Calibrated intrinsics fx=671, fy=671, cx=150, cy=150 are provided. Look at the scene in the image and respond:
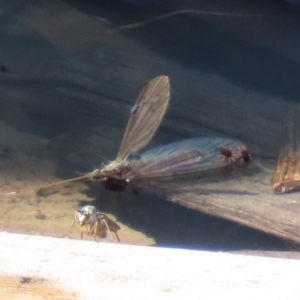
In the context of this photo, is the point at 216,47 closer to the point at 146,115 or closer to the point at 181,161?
the point at 146,115

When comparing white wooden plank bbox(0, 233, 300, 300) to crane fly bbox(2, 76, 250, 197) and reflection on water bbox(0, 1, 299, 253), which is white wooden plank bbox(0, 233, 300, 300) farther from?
crane fly bbox(2, 76, 250, 197)

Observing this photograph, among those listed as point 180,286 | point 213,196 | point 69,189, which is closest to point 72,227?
point 69,189

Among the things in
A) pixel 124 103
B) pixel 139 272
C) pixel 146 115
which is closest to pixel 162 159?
pixel 146 115

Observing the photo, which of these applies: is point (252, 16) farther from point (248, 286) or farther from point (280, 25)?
point (248, 286)

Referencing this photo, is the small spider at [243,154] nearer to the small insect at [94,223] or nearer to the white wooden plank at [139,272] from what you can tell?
the small insect at [94,223]

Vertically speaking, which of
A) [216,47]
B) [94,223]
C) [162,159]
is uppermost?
[216,47]

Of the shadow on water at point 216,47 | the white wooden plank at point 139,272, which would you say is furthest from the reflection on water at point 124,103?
the white wooden plank at point 139,272

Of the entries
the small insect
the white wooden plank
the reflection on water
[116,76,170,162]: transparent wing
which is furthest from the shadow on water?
the white wooden plank
